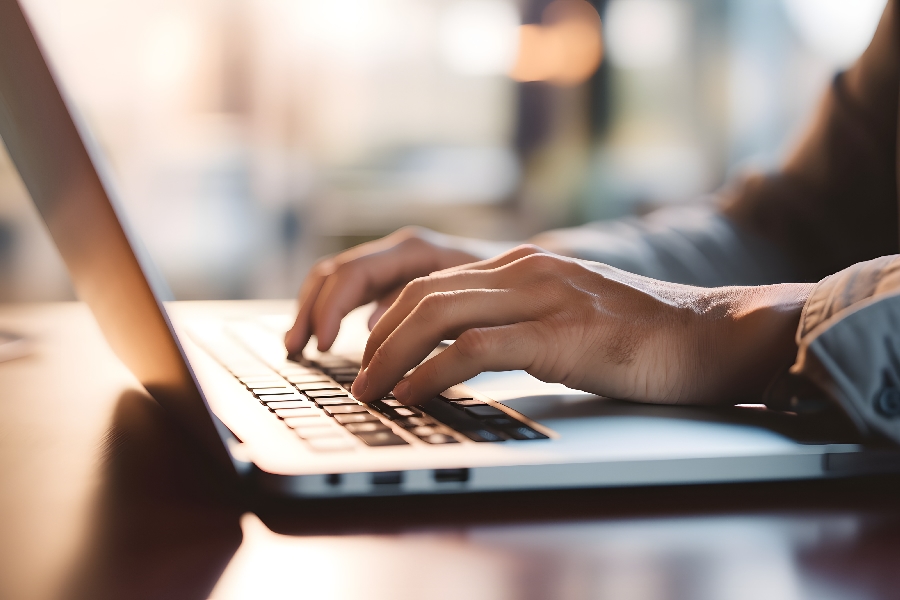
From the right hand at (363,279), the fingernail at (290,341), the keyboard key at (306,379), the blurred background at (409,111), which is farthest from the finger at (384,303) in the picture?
the blurred background at (409,111)

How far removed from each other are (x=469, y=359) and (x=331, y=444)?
10cm

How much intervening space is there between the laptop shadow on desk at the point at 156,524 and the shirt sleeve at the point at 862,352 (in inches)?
10.2

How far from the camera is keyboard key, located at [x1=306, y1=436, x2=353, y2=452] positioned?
30 cm

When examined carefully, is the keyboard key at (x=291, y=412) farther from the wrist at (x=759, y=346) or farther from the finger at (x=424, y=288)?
the wrist at (x=759, y=346)

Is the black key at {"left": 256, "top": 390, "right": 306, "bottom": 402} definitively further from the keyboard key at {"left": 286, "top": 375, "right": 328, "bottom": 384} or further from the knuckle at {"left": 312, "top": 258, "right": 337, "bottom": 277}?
the knuckle at {"left": 312, "top": 258, "right": 337, "bottom": 277}

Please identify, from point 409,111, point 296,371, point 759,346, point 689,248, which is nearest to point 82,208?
point 296,371

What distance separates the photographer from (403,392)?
0.39m

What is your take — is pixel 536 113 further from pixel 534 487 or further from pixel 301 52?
pixel 534 487

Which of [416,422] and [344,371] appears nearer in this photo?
[416,422]

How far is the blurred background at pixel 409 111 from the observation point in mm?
3727

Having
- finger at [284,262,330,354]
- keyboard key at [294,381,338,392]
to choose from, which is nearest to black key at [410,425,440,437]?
keyboard key at [294,381,338,392]

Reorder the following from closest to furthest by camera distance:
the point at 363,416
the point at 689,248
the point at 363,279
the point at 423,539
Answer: the point at 423,539
the point at 363,416
the point at 363,279
the point at 689,248

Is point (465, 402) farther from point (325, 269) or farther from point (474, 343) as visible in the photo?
point (325, 269)

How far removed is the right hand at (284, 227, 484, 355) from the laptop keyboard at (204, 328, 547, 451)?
118 mm
